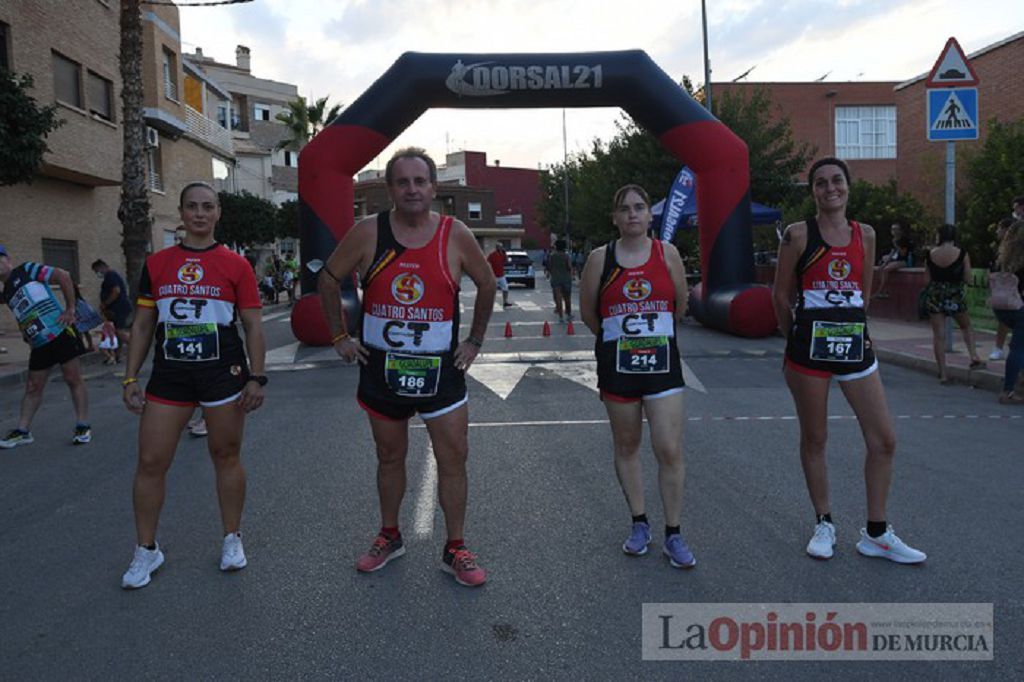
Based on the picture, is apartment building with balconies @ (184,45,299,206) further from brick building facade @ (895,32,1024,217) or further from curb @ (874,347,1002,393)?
curb @ (874,347,1002,393)

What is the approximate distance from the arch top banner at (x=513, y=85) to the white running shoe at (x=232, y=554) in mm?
9219

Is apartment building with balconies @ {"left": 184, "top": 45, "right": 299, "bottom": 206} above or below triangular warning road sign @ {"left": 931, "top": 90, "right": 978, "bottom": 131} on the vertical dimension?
above

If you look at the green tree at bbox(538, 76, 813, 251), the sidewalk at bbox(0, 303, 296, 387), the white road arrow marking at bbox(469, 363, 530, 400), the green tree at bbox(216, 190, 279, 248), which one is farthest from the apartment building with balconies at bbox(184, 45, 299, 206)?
the white road arrow marking at bbox(469, 363, 530, 400)

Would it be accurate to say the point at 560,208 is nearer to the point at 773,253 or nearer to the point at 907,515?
the point at 773,253

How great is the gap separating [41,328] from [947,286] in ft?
27.9

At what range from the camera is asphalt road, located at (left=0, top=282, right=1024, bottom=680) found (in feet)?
10.0

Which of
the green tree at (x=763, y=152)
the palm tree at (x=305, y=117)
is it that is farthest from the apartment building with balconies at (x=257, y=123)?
the green tree at (x=763, y=152)

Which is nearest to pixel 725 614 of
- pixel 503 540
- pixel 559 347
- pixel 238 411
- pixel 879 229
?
pixel 503 540

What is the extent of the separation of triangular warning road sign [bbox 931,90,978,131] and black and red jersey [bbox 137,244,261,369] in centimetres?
897

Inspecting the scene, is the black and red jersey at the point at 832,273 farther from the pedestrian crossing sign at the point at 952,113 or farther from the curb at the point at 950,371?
the pedestrian crossing sign at the point at 952,113

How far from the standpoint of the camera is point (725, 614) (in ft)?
11.0

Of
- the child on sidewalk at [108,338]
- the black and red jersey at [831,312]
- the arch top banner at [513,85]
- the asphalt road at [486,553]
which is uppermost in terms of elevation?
the arch top banner at [513,85]

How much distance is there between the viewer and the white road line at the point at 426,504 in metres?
4.48

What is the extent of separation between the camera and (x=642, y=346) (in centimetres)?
394
